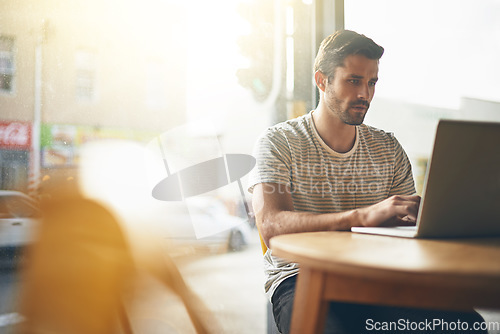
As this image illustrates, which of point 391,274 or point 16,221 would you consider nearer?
point 391,274

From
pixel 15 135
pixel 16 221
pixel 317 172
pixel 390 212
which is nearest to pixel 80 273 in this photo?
pixel 16 221

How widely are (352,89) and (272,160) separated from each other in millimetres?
538

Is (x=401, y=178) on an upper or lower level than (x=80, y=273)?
upper

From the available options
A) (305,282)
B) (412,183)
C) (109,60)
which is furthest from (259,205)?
(109,60)

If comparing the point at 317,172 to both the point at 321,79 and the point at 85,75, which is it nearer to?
the point at 321,79

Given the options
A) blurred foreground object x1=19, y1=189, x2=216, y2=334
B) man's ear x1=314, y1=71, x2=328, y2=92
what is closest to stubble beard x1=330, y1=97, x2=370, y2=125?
man's ear x1=314, y1=71, x2=328, y2=92

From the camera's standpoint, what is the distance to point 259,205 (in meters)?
1.34

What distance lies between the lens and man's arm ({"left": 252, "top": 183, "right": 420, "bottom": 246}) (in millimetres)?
1090

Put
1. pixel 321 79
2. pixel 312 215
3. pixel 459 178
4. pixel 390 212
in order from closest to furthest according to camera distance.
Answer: pixel 459 178, pixel 390 212, pixel 312 215, pixel 321 79

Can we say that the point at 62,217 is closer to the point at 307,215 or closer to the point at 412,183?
the point at 307,215

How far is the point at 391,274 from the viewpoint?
0.66 meters

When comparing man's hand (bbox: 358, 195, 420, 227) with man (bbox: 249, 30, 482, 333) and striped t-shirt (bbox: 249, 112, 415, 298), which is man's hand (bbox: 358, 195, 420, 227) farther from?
striped t-shirt (bbox: 249, 112, 415, 298)

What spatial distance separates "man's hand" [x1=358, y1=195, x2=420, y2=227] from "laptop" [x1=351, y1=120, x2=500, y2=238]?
4.4 inches

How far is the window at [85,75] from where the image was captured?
1.59 meters
